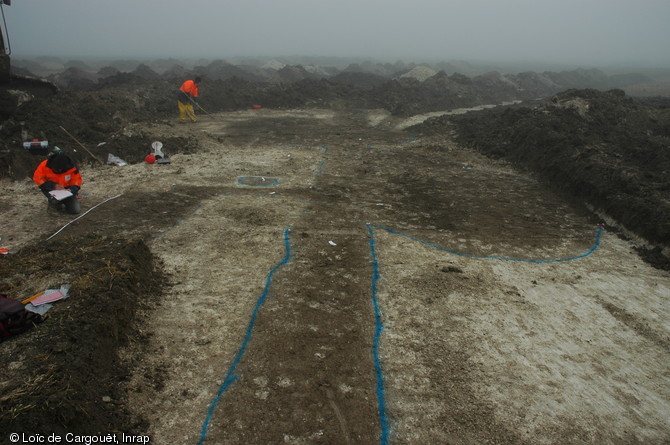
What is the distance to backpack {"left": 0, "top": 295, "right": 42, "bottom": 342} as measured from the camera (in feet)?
11.8

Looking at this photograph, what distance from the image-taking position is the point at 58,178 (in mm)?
7559

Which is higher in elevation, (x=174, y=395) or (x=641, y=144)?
(x=641, y=144)

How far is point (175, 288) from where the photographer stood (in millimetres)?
5324

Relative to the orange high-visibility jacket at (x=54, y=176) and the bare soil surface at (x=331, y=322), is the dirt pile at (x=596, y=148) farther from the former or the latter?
the orange high-visibility jacket at (x=54, y=176)

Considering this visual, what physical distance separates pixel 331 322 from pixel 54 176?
22.4ft

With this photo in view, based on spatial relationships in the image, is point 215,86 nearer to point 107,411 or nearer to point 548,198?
point 548,198

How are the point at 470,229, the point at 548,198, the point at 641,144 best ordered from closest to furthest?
the point at 470,229 → the point at 548,198 → the point at 641,144

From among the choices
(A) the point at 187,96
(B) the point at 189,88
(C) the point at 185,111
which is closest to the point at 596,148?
(B) the point at 189,88

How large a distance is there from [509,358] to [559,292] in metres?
2.02

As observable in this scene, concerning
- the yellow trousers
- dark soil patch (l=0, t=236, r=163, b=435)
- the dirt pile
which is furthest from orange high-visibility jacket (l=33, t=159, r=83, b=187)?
the dirt pile

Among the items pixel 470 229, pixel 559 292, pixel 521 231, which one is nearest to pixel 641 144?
pixel 521 231

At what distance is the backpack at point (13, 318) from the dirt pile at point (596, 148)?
1008cm

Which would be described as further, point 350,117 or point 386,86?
point 386,86

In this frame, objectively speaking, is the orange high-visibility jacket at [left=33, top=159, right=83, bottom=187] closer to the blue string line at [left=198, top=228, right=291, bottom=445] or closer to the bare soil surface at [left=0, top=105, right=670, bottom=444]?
the bare soil surface at [left=0, top=105, right=670, bottom=444]
